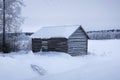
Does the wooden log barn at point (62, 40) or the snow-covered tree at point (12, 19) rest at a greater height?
the snow-covered tree at point (12, 19)

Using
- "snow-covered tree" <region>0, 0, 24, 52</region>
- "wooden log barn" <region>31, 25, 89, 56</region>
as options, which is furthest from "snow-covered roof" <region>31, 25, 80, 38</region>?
"snow-covered tree" <region>0, 0, 24, 52</region>

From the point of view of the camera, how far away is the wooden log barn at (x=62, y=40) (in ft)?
90.5

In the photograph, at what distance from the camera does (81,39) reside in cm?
3022

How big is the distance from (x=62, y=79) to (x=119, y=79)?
3655 millimetres

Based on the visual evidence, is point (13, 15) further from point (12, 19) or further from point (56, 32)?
point (56, 32)

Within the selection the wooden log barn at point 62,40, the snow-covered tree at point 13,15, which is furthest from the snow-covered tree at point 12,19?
the wooden log barn at point 62,40

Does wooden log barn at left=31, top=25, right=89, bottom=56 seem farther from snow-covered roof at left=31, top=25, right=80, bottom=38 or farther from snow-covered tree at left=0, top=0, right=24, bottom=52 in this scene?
snow-covered tree at left=0, top=0, right=24, bottom=52

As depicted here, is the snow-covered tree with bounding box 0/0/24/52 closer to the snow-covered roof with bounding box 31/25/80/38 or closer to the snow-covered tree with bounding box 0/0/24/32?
the snow-covered tree with bounding box 0/0/24/32

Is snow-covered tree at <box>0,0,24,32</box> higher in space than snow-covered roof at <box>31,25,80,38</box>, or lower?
higher

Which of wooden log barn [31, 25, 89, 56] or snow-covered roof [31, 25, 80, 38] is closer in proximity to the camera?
wooden log barn [31, 25, 89, 56]

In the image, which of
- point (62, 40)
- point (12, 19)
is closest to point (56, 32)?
point (62, 40)

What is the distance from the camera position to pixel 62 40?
90.2 feet

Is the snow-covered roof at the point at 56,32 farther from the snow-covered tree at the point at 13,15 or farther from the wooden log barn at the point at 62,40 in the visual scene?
the snow-covered tree at the point at 13,15

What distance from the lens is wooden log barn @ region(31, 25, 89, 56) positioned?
90.5 feet
